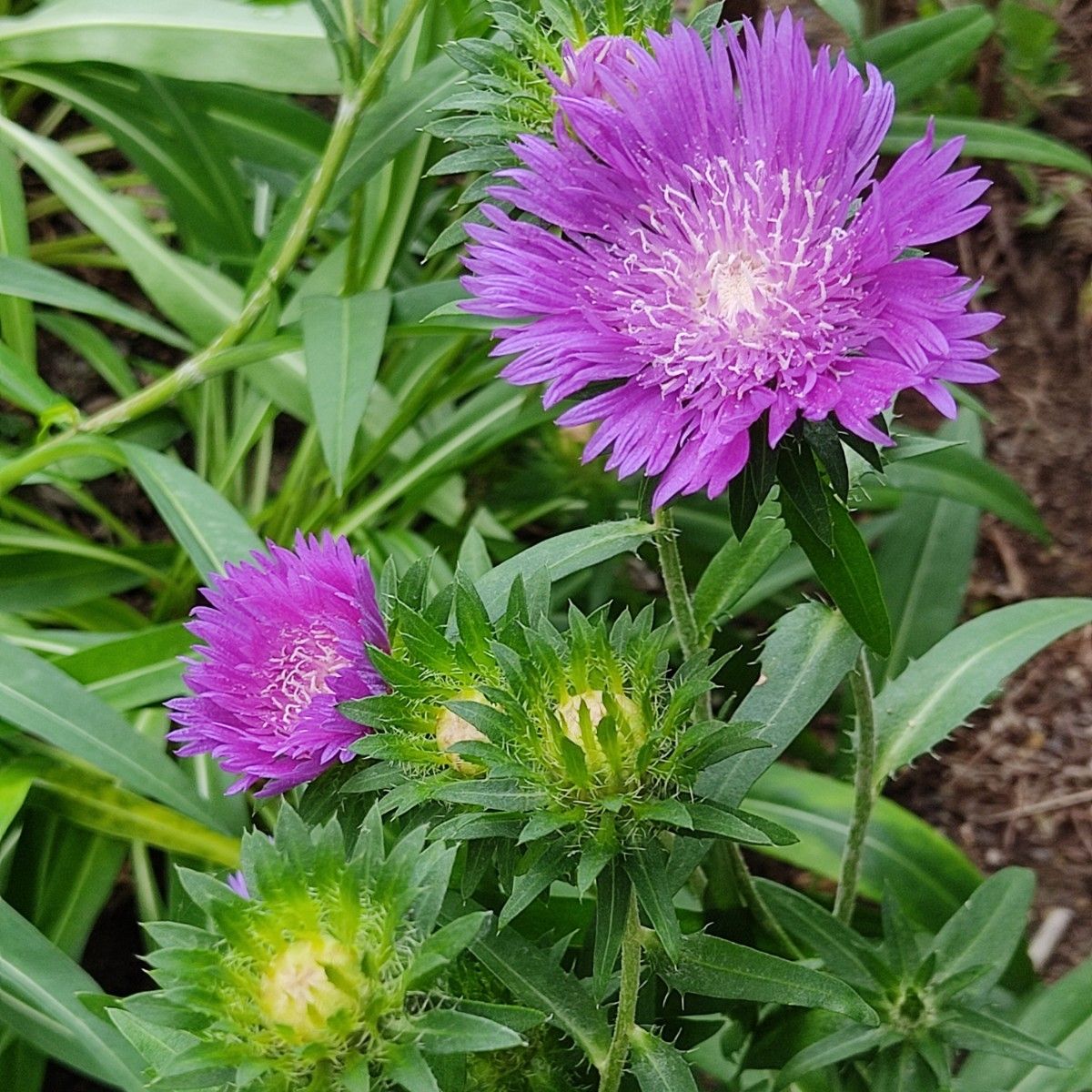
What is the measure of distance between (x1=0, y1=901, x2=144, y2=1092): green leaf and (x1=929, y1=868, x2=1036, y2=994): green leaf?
72cm

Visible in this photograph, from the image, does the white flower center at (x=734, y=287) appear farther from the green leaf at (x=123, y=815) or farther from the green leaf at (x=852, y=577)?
the green leaf at (x=123, y=815)

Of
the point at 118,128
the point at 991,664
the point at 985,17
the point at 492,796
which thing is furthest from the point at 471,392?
the point at 492,796

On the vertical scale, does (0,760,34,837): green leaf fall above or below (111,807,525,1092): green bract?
below

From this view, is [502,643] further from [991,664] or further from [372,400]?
[372,400]

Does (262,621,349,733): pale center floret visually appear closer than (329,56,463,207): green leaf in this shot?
Yes

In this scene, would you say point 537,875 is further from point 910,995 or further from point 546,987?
point 910,995

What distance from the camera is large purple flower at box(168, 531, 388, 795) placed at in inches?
29.5

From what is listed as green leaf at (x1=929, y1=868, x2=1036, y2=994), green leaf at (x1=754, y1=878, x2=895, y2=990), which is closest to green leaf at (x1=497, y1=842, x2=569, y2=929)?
green leaf at (x1=754, y1=878, x2=895, y2=990)

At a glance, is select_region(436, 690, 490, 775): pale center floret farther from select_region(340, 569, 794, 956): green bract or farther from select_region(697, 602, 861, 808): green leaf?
select_region(697, 602, 861, 808): green leaf

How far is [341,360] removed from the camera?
4.02ft

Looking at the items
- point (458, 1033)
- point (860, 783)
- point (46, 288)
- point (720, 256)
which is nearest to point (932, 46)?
point (720, 256)

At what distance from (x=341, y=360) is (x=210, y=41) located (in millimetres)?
484

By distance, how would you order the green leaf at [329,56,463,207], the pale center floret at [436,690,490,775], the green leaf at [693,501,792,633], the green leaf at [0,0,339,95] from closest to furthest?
1. the pale center floret at [436,690,490,775]
2. the green leaf at [693,501,792,633]
3. the green leaf at [329,56,463,207]
4. the green leaf at [0,0,339,95]

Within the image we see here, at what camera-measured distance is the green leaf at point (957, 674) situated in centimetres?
99
